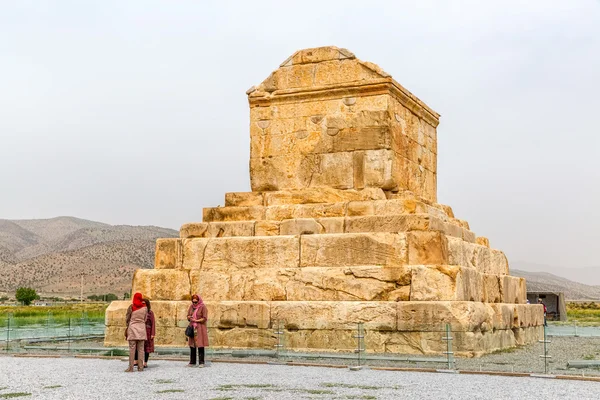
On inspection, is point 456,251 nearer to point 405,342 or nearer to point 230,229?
point 405,342

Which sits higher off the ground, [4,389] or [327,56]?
[327,56]

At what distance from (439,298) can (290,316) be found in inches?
96.3

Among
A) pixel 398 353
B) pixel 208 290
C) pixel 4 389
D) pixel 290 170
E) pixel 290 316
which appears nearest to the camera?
pixel 4 389

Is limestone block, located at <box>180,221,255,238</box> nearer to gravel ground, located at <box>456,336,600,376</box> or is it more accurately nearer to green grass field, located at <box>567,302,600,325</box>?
gravel ground, located at <box>456,336,600,376</box>

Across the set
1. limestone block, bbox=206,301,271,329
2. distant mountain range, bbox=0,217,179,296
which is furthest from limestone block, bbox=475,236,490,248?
distant mountain range, bbox=0,217,179,296

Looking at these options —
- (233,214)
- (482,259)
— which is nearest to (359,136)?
(233,214)

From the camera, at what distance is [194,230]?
1486cm

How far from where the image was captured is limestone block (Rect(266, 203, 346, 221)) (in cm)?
1412

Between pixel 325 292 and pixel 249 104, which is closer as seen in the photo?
pixel 325 292

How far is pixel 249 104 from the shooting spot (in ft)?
51.6

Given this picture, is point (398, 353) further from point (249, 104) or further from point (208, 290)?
point (249, 104)

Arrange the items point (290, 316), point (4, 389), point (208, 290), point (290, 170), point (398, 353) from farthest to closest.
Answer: point (290, 170), point (208, 290), point (290, 316), point (398, 353), point (4, 389)

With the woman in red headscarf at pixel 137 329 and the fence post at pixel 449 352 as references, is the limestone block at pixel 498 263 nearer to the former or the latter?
the fence post at pixel 449 352

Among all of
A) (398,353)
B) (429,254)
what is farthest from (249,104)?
(398,353)
